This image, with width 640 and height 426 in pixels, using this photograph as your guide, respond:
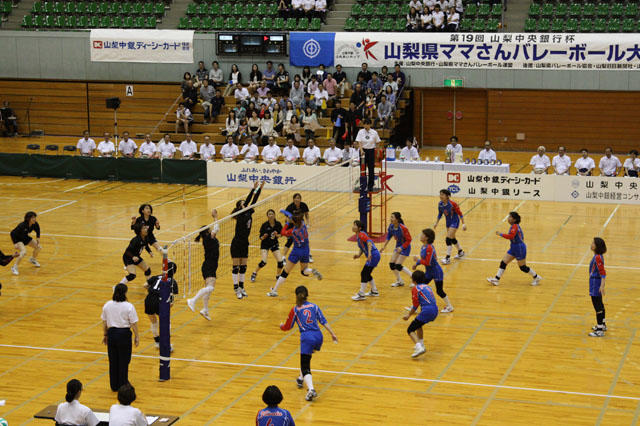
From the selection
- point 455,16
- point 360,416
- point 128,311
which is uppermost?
point 455,16

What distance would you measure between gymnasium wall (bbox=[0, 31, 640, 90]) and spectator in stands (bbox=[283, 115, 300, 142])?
461 centimetres

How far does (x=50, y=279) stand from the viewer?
23.2 meters

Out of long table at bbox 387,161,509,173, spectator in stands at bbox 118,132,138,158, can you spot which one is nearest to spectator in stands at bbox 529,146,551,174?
long table at bbox 387,161,509,173

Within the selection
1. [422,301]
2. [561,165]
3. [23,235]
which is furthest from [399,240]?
[561,165]

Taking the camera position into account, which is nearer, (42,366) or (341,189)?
(42,366)

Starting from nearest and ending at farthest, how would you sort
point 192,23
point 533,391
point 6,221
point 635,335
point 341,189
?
point 533,391, point 635,335, point 6,221, point 341,189, point 192,23

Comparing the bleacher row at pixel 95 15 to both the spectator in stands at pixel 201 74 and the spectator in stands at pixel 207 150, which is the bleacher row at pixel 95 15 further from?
the spectator in stands at pixel 207 150

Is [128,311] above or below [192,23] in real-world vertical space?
below

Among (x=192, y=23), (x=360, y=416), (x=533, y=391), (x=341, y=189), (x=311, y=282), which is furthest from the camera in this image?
(x=192, y=23)

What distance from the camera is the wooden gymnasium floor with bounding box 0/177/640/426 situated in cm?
1509

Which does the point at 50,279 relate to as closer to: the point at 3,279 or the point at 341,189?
the point at 3,279

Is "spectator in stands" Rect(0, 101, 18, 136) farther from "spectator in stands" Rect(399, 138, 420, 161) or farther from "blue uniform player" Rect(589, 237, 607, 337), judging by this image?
"blue uniform player" Rect(589, 237, 607, 337)

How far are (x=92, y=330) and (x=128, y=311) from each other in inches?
171

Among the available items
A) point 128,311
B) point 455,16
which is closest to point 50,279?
point 128,311
